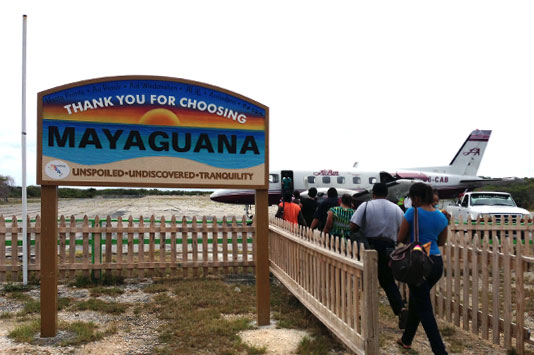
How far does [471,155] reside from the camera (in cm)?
3041

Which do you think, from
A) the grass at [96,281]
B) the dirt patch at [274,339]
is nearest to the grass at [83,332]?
the dirt patch at [274,339]

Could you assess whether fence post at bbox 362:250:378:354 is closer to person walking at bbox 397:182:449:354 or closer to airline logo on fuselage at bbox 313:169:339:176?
person walking at bbox 397:182:449:354

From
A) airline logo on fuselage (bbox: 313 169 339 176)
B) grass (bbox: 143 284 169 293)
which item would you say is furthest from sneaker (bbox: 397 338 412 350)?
airline logo on fuselage (bbox: 313 169 339 176)

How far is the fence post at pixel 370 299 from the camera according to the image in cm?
375

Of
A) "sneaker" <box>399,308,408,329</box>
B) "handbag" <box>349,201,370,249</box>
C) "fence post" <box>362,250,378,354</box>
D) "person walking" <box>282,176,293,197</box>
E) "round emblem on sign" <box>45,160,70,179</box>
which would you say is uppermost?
"round emblem on sign" <box>45,160,70,179</box>

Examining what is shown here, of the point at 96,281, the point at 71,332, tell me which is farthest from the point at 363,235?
the point at 96,281

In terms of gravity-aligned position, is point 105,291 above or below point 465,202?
below

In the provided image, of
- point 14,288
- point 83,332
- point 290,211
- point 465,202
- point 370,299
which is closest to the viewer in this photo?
point 370,299

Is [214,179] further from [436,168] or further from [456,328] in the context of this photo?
[436,168]

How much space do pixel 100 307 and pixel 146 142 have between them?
2.89 m

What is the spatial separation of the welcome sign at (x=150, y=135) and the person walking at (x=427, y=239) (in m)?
2.30

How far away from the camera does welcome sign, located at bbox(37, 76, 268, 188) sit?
17.9 ft

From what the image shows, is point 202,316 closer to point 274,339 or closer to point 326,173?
point 274,339

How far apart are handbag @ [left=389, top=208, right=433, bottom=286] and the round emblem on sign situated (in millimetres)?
4252
